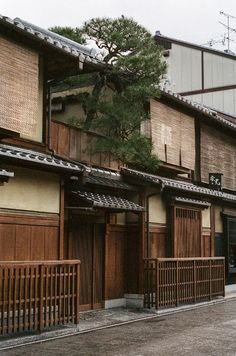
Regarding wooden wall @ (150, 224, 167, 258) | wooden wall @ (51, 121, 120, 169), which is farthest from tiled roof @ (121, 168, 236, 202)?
wooden wall @ (150, 224, 167, 258)

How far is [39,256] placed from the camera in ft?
41.1

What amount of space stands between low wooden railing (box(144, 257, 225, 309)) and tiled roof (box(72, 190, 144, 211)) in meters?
1.84

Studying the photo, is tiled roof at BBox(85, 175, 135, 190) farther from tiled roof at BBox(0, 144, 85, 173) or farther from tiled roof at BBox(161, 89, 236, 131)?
tiled roof at BBox(161, 89, 236, 131)

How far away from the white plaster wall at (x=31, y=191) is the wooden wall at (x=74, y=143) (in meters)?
1.60

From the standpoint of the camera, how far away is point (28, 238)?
1234 centimetres

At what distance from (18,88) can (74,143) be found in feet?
10.2

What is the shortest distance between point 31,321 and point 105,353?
209 centimetres

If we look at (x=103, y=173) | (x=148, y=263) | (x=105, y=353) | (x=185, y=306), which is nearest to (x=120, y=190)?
(x=103, y=173)

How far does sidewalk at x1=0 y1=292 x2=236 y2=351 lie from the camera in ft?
34.6

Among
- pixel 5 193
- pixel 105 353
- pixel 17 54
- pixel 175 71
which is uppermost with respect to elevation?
pixel 175 71

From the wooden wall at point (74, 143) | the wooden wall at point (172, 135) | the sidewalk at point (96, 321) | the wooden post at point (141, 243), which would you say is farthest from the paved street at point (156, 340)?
the wooden wall at point (172, 135)

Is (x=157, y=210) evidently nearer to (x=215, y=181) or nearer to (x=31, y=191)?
(x=215, y=181)

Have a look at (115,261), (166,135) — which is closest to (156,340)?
(115,261)

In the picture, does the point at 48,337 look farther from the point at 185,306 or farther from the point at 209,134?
the point at 209,134
